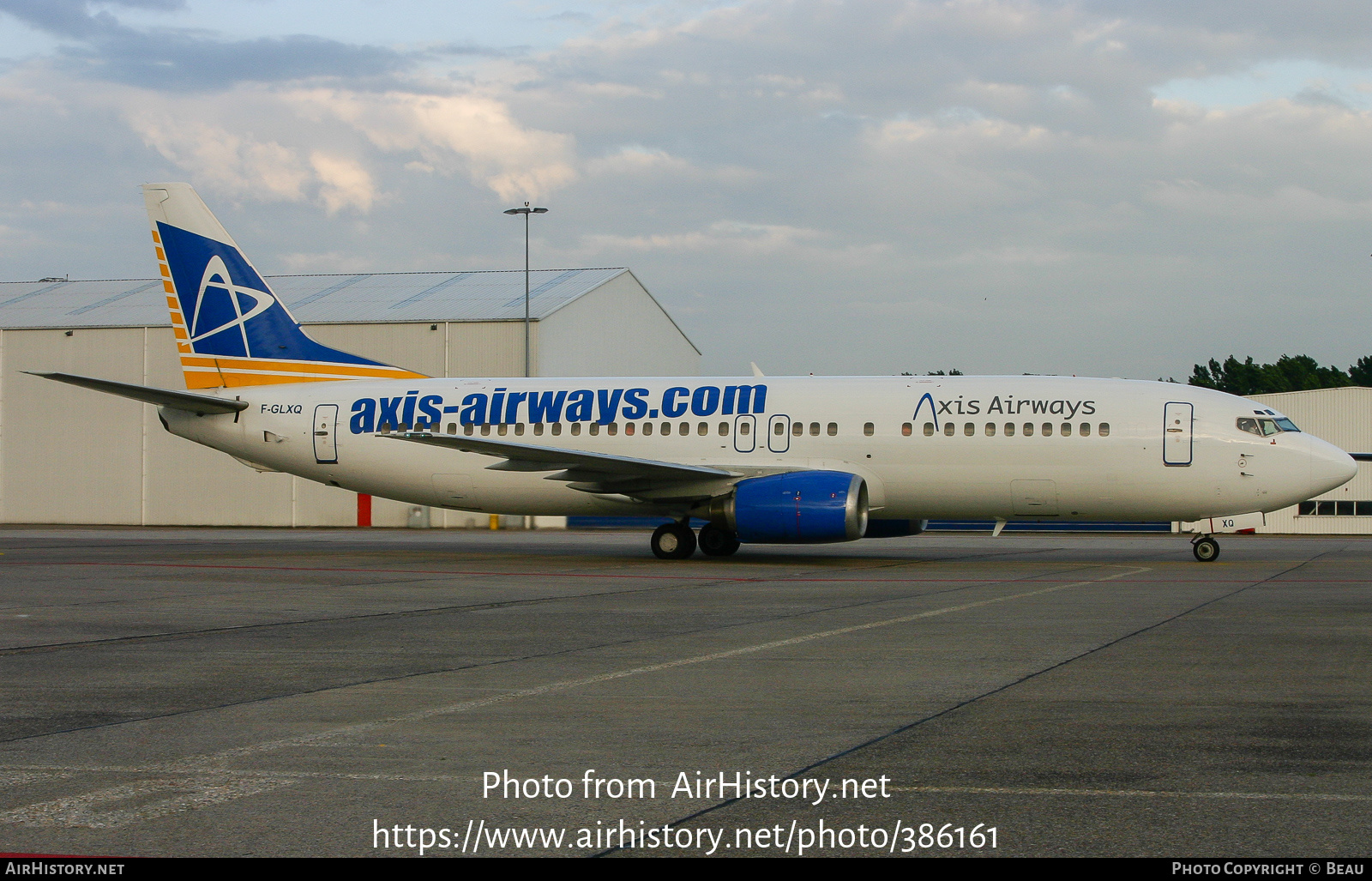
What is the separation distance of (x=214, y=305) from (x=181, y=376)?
24.4 meters

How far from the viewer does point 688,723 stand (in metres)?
7.36

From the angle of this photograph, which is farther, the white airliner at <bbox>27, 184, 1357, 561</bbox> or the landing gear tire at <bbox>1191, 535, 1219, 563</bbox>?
the landing gear tire at <bbox>1191, 535, 1219, 563</bbox>

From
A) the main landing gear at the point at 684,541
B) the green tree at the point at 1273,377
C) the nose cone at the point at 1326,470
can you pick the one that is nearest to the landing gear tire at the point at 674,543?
the main landing gear at the point at 684,541

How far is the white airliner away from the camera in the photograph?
74.6 feet

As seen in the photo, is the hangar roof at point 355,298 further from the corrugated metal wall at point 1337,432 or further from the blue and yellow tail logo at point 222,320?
the corrugated metal wall at point 1337,432

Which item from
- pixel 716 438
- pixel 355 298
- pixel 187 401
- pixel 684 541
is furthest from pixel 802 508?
pixel 355 298

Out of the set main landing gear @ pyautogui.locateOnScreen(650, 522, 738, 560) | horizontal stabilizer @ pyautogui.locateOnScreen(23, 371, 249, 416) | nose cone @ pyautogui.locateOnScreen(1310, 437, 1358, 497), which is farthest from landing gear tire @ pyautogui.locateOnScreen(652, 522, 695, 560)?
nose cone @ pyautogui.locateOnScreen(1310, 437, 1358, 497)

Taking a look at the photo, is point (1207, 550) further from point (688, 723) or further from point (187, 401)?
point (187, 401)

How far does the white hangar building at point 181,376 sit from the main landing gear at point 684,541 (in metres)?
21.9

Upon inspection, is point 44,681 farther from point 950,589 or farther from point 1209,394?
point 1209,394

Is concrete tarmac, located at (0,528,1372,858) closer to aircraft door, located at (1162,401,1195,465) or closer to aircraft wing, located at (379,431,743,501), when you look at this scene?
aircraft door, located at (1162,401,1195,465)

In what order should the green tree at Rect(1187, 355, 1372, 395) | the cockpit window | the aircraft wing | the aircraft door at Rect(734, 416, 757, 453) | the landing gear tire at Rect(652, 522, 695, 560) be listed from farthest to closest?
the green tree at Rect(1187, 355, 1372, 395), the landing gear tire at Rect(652, 522, 695, 560), the aircraft door at Rect(734, 416, 757, 453), the aircraft wing, the cockpit window

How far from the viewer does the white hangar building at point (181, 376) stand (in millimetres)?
47844

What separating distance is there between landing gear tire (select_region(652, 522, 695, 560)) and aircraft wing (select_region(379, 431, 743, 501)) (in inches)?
47.5
